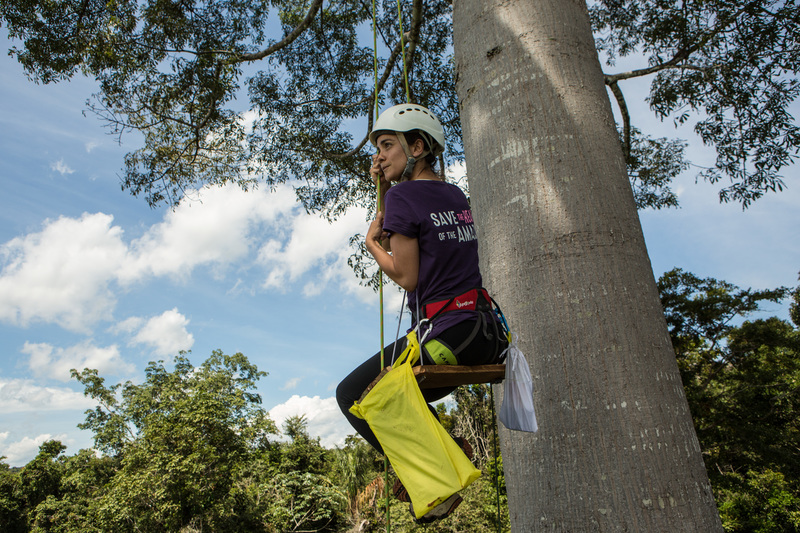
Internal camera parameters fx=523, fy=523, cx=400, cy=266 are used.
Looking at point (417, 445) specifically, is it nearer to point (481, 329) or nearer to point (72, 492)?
point (481, 329)

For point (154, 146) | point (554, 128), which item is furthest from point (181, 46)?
point (554, 128)

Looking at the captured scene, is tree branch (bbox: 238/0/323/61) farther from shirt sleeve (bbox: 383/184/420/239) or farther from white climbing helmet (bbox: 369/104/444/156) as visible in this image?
shirt sleeve (bbox: 383/184/420/239)

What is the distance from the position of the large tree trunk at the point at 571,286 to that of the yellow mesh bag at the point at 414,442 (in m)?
0.27

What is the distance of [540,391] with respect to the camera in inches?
61.0

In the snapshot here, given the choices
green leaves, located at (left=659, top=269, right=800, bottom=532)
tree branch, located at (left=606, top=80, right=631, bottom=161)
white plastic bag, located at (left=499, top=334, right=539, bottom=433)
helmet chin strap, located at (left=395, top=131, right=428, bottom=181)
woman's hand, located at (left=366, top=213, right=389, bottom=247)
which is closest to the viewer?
white plastic bag, located at (left=499, top=334, right=539, bottom=433)

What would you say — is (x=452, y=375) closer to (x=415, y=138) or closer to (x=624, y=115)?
(x=415, y=138)

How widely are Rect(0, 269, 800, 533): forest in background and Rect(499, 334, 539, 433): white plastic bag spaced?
5016 mm

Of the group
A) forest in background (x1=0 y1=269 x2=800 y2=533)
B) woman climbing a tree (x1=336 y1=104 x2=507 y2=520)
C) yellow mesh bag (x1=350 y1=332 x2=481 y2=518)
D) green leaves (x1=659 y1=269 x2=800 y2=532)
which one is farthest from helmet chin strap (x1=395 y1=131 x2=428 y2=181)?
green leaves (x1=659 y1=269 x2=800 y2=532)

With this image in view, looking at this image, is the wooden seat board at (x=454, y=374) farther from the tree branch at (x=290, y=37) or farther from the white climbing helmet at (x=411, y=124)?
the tree branch at (x=290, y=37)

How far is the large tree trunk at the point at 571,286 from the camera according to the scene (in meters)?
1.38

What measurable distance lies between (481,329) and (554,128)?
74 centimetres

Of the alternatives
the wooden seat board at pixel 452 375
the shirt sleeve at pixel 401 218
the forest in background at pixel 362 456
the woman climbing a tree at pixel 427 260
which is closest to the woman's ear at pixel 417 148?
the woman climbing a tree at pixel 427 260

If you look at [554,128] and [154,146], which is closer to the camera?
[554,128]

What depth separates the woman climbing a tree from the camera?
1659 mm
